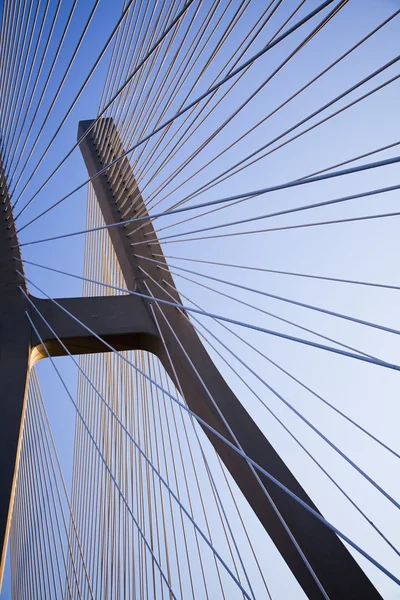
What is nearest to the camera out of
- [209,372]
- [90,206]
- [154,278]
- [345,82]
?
[209,372]

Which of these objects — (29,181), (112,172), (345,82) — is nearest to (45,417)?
(29,181)

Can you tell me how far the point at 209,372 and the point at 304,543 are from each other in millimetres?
1079

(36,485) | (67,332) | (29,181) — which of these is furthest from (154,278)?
(36,485)

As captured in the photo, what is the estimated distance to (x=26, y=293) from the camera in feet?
11.5

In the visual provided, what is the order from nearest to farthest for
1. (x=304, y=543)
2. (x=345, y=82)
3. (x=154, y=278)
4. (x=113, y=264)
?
(x=304, y=543) → (x=154, y=278) → (x=345, y=82) → (x=113, y=264)

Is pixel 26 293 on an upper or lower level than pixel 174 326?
upper

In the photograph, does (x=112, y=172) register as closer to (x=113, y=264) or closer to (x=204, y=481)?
(x=113, y=264)

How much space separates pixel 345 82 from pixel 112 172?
6.28 ft

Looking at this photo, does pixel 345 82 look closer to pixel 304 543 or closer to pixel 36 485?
pixel 304 543

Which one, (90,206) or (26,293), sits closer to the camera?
(26,293)

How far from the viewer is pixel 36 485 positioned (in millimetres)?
4250

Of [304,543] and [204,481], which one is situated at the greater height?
[204,481]

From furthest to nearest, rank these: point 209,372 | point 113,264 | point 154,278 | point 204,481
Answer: point 113,264 → point 154,278 → point 204,481 → point 209,372

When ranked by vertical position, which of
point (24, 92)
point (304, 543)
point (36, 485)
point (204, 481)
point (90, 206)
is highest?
point (90, 206)
